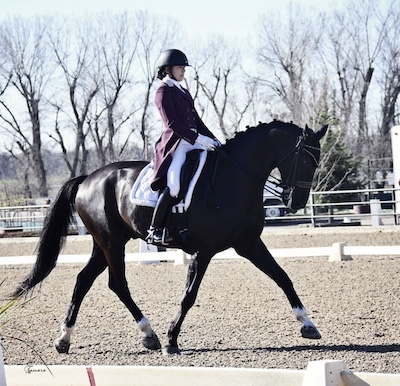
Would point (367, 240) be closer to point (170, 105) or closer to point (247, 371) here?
point (170, 105)

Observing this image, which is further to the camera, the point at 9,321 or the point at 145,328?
the point at 145,328

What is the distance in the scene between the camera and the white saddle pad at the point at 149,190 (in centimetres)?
614

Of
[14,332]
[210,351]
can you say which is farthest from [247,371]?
[14,332]

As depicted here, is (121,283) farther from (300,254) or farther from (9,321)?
(300,254)

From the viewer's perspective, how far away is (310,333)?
19.9 ft

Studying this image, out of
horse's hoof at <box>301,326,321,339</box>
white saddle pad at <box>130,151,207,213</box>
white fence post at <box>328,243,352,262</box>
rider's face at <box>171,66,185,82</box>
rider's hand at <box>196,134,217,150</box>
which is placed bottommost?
horse's hoof at <box>301,326,321,339</box>

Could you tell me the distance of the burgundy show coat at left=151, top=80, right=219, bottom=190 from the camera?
6.09 meters

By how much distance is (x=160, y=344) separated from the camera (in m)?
6.27

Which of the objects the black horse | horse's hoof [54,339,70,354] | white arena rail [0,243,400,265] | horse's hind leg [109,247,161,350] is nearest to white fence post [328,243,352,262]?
white arena rail [0,243,400,265]

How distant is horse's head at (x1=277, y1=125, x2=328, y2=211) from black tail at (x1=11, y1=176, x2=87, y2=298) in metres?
2.18

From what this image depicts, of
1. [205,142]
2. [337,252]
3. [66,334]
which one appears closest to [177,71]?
[205,142]

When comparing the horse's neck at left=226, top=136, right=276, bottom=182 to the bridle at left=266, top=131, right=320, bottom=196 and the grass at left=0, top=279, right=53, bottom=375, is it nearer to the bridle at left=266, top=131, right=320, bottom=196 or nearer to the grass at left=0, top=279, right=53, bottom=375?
the bridle at left=266, top=131, right=320, bottom=196

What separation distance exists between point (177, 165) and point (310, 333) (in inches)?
70.4

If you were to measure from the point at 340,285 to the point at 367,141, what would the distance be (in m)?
Answer: 29.8
